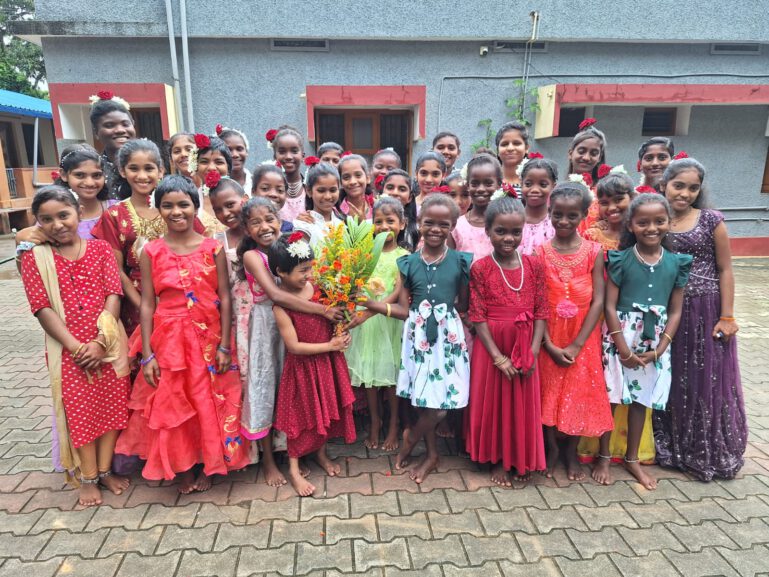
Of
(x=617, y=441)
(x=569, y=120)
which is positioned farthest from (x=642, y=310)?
(x=569, y=120)

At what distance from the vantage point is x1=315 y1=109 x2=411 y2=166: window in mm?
7965

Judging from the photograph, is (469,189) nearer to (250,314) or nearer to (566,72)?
(250,314)

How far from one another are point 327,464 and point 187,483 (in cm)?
80

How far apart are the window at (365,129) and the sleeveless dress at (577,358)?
5.88 meters

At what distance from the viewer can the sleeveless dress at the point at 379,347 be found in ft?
9.95

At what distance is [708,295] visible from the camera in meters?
2.80

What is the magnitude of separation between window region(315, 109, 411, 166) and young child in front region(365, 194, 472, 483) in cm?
571

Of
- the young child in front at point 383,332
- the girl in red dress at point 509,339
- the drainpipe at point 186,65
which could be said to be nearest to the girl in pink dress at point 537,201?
the girl in red dress at point 509,339

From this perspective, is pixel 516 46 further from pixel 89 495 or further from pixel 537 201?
pixel 89 495

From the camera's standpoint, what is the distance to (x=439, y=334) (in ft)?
9.03

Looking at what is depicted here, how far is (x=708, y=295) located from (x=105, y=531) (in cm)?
351

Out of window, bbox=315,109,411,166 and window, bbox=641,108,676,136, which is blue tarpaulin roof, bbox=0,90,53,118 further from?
window, bbox=641,108,676,136

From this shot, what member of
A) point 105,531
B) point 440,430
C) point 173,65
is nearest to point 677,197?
point 440,430

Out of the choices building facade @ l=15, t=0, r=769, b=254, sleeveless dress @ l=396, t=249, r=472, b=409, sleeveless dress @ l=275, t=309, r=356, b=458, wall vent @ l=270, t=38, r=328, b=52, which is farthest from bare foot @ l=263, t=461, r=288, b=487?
wall vent @ l=270, t=38, r=328, b=52
